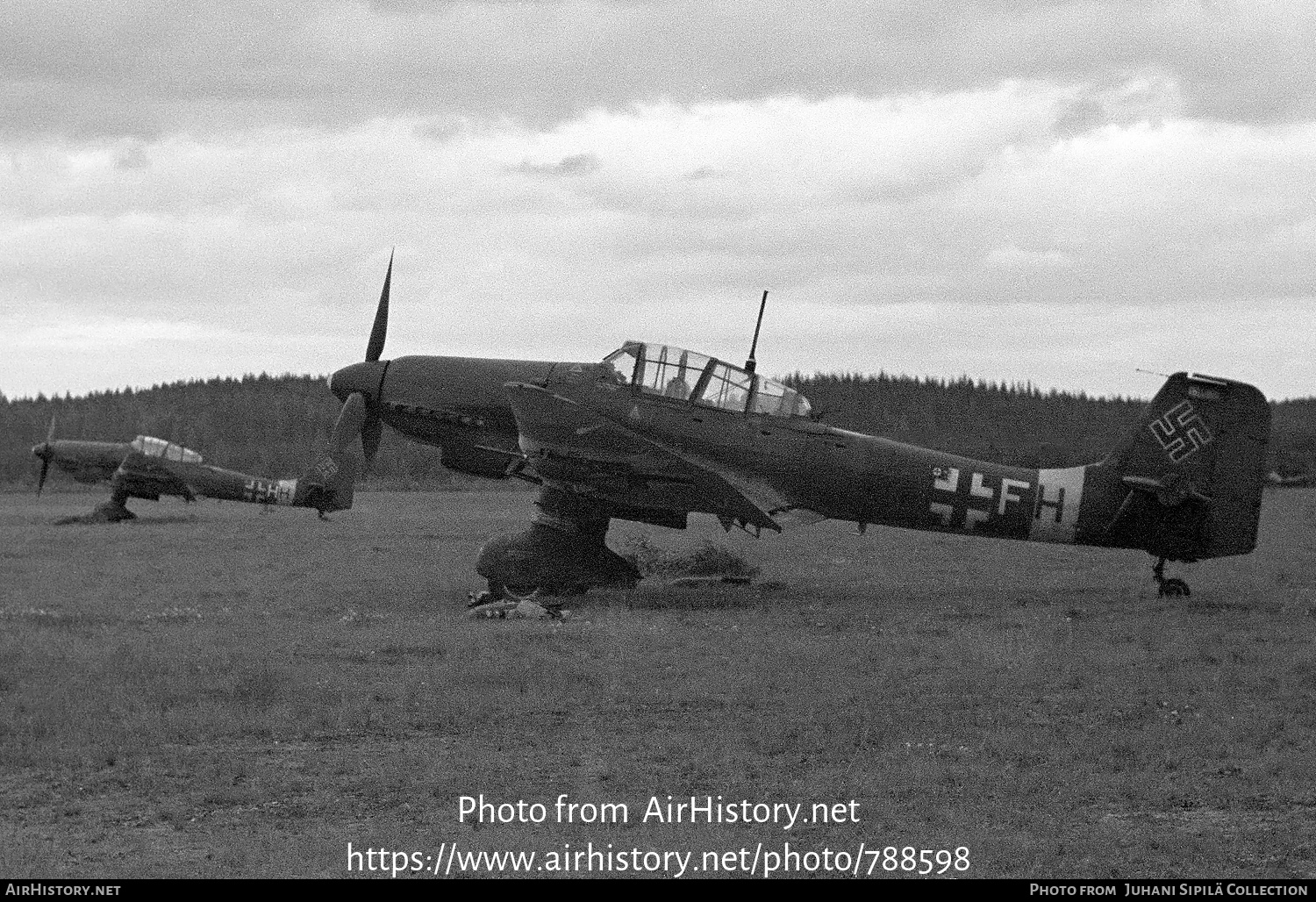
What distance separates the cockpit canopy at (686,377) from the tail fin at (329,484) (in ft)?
60.3

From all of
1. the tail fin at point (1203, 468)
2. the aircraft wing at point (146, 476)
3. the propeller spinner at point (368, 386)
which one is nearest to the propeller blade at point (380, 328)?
the propeller spinner at point (368, 386)

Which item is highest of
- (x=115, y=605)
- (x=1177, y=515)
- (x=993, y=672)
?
(x=1177, y=515)

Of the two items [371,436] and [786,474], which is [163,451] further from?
[786,474]

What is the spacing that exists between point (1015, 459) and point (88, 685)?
4000 cm

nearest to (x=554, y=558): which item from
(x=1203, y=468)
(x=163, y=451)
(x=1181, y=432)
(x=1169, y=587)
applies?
(x=1169, y=587)

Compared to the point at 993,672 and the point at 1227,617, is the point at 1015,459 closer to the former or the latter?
A: the point at 1227,617

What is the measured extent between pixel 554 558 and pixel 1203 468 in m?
8.23

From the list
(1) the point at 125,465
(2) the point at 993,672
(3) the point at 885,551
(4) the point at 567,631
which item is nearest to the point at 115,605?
(4) the point at 567,631

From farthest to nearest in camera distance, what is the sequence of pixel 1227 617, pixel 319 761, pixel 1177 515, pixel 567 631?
pixel 1177 515 < pixel 1227 617 < pixel 567 631 < pixel 319 761

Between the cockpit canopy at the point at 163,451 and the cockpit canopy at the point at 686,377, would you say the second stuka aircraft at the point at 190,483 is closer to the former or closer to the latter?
the cockpit canopy at the point at 163,451

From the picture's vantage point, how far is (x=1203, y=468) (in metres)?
18.9

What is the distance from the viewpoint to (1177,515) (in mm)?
19062
